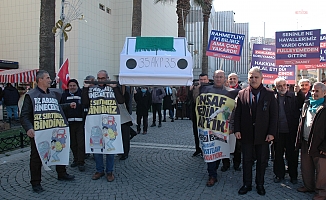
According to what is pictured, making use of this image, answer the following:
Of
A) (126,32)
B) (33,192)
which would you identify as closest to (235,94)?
(33,192)

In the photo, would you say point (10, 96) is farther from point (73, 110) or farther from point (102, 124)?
point (102, 124)

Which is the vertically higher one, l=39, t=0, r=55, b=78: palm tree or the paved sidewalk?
l=39, t=0, r=55, b=78: palm tree

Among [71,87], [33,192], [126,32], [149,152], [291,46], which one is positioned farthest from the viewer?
[126,32]

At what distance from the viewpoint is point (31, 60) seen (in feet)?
72.2

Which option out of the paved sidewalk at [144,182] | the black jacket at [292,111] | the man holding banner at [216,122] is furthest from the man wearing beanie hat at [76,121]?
the black jacket at [292,111]

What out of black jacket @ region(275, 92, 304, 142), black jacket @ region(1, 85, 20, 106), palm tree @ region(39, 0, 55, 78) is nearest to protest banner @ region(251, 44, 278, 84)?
black jacket @ region(275, 92, 304, 142)

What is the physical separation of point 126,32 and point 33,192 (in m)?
20.7

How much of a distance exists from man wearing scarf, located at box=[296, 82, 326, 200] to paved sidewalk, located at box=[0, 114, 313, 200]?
25 centimetres

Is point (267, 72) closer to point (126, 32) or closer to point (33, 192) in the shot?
point (33, 192)

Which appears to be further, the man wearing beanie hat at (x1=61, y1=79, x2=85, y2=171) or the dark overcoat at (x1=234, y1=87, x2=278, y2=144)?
the man wearing beanie hat at (x1=61, y1=79, x2=85, y2=171)

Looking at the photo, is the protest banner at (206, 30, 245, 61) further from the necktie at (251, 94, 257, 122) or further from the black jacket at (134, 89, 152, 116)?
the necktie at (251, 94, 257, 122)

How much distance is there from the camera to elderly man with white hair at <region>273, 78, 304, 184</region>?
196 inches

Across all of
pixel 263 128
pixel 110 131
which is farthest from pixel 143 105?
pixel 263 128

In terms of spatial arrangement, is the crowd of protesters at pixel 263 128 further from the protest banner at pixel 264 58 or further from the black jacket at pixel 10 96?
the black jacket at pixel 10 96
